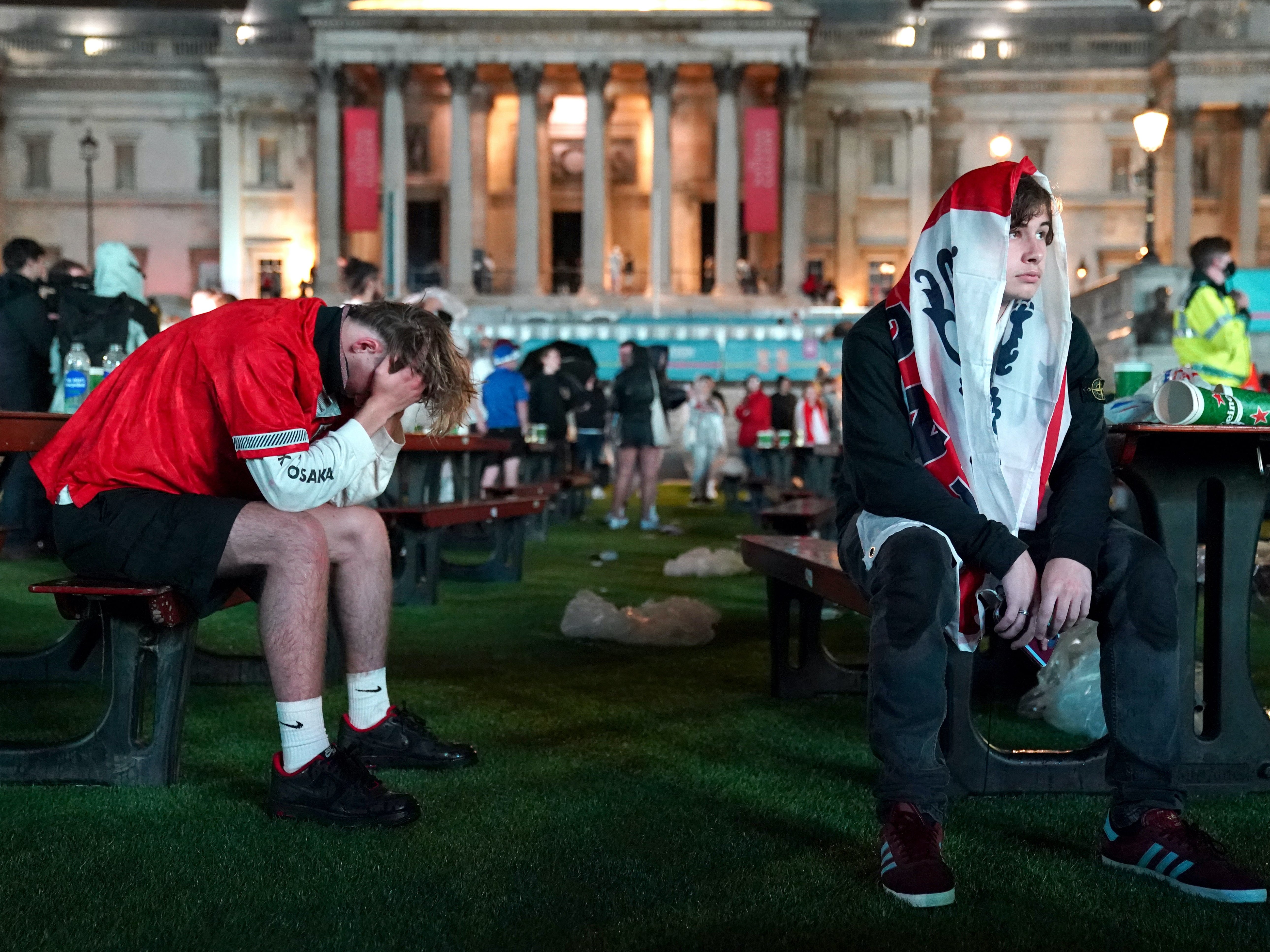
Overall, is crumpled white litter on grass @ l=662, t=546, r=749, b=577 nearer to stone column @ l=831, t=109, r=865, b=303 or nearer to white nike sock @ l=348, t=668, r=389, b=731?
white nike sock @ l=348, t=668, r=389, b=731

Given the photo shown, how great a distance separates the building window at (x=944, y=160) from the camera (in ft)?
174

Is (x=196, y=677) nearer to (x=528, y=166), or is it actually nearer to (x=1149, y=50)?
(x=528, y=166)

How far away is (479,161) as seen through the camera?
1988 inches

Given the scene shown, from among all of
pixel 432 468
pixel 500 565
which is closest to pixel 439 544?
pixel 500 565

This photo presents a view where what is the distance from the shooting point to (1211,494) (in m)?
3.77

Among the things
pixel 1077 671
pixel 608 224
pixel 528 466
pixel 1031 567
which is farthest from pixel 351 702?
pixel 608 224

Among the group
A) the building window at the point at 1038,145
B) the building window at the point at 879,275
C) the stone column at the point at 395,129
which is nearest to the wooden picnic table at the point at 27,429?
the stone column at the point at 395,129

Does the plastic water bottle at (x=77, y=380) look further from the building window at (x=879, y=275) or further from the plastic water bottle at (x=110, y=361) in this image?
the building window at (x=879, y=275)

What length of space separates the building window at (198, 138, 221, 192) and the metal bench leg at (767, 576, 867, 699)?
171ft

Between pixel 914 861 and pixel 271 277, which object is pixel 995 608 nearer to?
pixel 914 861

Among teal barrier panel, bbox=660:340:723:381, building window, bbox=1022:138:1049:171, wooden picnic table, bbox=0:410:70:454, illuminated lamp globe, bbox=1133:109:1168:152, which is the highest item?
building window, bbox=1022:138:1049:171

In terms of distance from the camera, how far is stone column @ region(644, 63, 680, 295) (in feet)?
155

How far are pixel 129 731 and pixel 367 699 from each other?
2.10ft

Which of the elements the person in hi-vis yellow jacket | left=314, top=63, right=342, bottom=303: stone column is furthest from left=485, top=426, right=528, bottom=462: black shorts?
left=314, top=63, right=342, bottom=303: stone column
